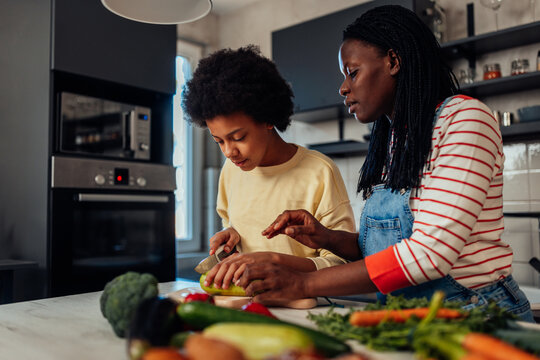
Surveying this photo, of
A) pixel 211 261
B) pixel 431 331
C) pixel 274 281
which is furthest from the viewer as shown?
pixel 211 261

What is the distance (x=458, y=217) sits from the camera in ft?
2.98

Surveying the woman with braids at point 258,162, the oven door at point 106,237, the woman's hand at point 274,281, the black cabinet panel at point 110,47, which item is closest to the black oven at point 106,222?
the oven door at point 106,237

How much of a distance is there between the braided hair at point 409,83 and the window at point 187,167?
2.99 meters

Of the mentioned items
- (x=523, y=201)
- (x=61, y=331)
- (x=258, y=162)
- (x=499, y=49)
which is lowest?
(x=61, y=331)

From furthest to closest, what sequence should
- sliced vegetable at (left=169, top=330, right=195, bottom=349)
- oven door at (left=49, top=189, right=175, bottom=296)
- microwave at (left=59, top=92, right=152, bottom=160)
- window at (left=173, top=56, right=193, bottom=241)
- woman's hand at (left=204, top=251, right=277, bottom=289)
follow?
window at (left=173, top=56, right=193, bottom=241) < microwave at (left=59, top=92, right=152, bottom=160) < oven door at (left=49, top=189, right=175, bottom=296) < woman's hand at (left=204, top=251, right=277, bottom=289) < sliced vegetable at (left=169, top=330, right=195, bottom=349)

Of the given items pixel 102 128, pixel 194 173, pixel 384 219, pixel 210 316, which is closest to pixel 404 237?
pixel 384 219

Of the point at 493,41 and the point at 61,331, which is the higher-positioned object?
the point at 493,41

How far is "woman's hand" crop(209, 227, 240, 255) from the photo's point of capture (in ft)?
4.58

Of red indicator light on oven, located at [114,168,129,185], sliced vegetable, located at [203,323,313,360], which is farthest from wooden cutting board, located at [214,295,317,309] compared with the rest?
red indicator light on oven, located at [114,168,129,185]

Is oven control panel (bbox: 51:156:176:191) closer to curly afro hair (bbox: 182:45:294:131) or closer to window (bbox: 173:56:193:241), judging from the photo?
curly afro hair (bbox: 182:45:294:131)

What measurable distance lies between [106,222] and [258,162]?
4.26 ft

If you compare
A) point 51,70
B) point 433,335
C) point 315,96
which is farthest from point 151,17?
point 315,96

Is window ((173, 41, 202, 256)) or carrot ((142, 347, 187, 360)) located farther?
window ((173, 41, 202, 256))

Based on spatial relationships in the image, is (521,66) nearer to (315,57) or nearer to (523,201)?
(523,201)
